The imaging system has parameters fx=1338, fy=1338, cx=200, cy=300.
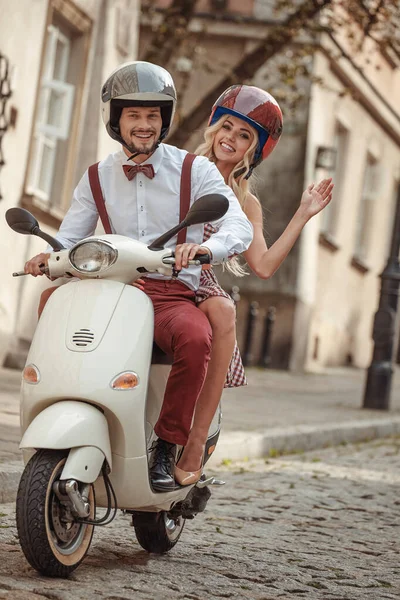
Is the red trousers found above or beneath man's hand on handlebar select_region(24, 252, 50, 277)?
beneath

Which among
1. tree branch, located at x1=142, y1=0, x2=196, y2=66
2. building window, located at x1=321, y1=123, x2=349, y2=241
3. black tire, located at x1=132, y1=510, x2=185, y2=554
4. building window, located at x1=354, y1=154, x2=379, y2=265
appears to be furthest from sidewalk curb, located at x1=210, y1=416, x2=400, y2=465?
building window, located at x1=354, y1=154, x2=379, y2=265

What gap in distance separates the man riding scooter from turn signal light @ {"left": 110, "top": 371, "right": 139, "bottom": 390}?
0.63ft

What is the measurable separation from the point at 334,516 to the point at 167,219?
2511mm

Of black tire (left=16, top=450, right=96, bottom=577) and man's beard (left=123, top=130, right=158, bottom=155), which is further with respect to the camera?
man's beard (left=123, top=130, right=158, bottom=155)

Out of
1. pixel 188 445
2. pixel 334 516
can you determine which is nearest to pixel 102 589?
pixel 188 445

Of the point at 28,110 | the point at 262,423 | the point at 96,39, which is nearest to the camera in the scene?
the point at 262,423

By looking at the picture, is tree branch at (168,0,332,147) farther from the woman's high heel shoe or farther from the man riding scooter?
the woman's high heel shoe

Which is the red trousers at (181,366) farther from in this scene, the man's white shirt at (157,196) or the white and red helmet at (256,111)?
the white and red helmet at (256,111)

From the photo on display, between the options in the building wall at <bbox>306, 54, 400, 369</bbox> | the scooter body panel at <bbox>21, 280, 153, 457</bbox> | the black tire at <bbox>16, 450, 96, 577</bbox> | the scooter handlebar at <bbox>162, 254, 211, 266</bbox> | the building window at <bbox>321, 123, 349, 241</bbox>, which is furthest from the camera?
the building window at <bbox>321, 123, 349, 241</bbox>

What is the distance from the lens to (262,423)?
10711 mm

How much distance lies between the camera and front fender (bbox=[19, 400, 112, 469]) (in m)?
4.25

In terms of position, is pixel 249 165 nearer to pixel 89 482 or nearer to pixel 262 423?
pixel 89 482

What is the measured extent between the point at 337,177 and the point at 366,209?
95.6 inches

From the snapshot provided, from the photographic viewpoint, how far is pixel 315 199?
17.1ft
